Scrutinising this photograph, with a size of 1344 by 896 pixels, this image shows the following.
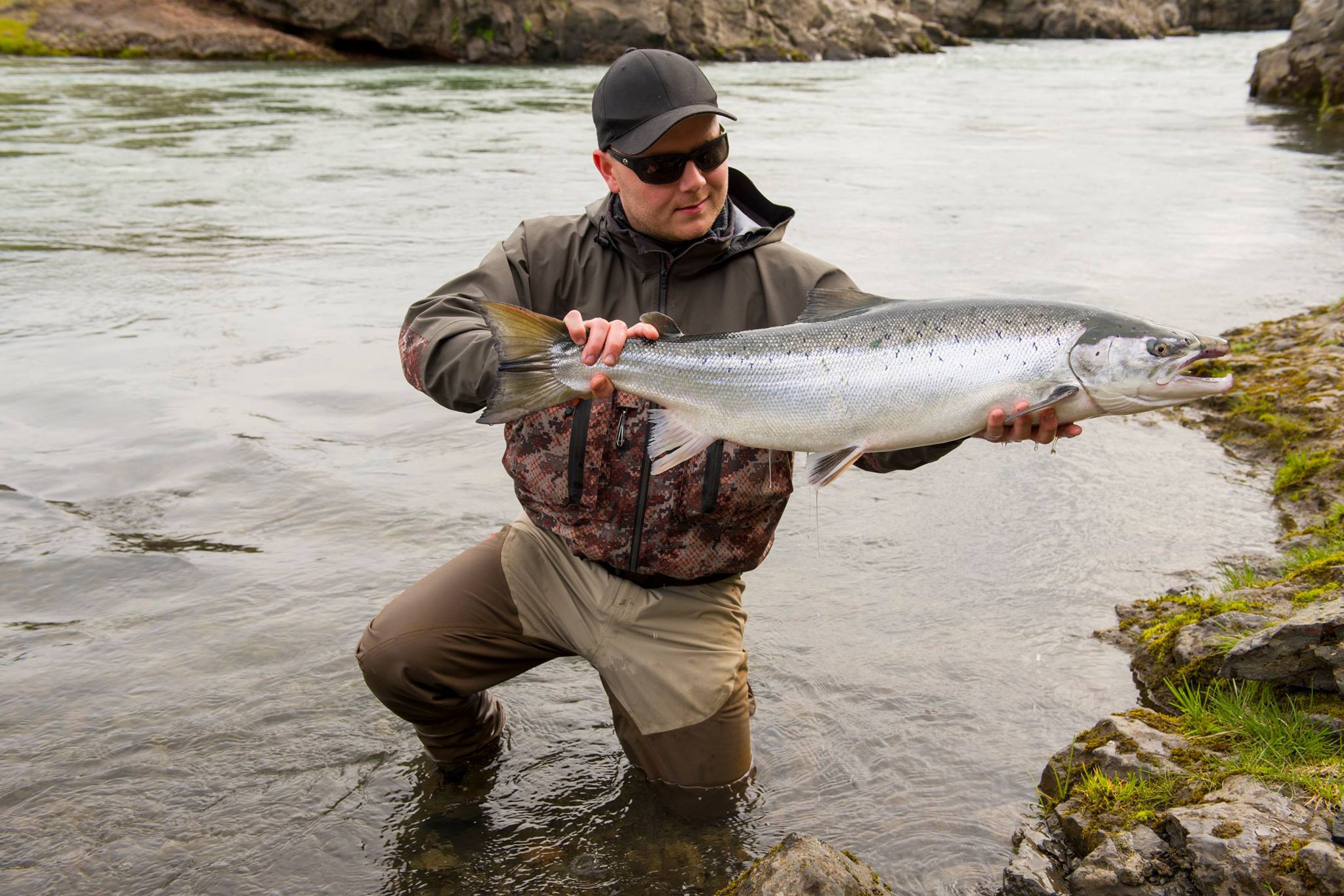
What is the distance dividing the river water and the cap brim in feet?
6.65

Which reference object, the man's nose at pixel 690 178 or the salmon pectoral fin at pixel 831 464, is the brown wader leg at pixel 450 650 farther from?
the man's nose at pixel 690 178

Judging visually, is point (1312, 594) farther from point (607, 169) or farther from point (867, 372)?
point (607, 169)

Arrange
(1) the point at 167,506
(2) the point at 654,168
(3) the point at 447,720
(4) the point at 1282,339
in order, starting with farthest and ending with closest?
(4) the point at 1282,339
(1) the point at 167,506
(3) the point at 447,720
(2) the point at 654,168

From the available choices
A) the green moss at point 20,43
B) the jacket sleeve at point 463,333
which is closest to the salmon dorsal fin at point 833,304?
the jacket sleeve at point 463,333

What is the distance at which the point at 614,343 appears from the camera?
10.2 feet

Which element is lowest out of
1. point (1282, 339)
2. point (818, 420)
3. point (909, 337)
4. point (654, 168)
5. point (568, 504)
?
point (1282, 339)

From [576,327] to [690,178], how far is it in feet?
2.48

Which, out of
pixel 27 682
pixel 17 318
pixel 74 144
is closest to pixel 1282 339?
pixel 27 682

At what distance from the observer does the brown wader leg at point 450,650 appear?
370 centimetres

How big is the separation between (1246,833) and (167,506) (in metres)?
5.02

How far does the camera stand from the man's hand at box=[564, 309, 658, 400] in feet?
10.3

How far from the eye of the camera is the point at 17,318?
29.1ft

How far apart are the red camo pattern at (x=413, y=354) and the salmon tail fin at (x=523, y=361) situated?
396 mm

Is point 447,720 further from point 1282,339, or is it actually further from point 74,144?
point 74,144
